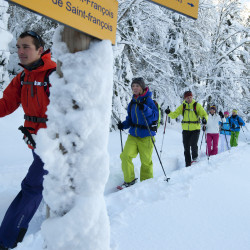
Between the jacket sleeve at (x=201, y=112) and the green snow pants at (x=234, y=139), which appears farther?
the green snow pants at (x=234, y=139)

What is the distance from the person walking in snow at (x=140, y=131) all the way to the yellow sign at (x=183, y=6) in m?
2.27

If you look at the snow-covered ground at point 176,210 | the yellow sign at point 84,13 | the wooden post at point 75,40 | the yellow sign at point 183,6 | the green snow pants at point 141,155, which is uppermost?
the yellow sign at point 183,6

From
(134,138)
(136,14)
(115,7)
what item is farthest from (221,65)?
(115,7)

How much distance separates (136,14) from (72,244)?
6824 millimetres

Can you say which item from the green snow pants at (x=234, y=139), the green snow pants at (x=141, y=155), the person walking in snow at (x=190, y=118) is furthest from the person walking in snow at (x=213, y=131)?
the green snow pants at (x=141, y=155)

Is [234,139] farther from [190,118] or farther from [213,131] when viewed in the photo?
[190,118]

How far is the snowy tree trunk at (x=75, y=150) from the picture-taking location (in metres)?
1.39

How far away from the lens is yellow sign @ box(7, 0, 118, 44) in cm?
114

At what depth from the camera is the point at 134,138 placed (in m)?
4.28

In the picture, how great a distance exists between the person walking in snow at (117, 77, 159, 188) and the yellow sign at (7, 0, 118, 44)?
2548 millimetres

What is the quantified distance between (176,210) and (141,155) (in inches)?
62.2

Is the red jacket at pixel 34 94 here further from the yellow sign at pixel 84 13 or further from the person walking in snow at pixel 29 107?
the yellow sign at pixel 84 13

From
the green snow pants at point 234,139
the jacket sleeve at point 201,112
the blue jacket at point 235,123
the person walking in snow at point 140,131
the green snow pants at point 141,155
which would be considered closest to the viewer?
the person walking in snow at point 140,131

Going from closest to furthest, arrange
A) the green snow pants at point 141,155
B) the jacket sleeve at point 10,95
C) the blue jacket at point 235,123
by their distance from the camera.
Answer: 1. the jacket sleeve at point 10,95
2. the green snow pants at point 141,155
3. the blue jacket at point 235,123
